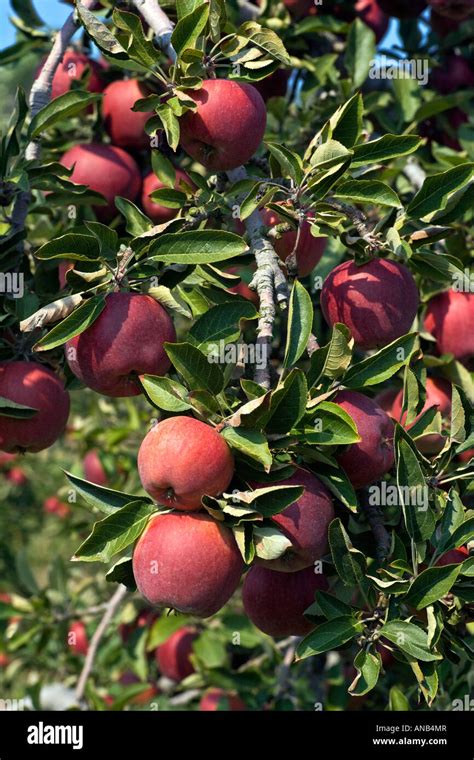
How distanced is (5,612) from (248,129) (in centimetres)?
185

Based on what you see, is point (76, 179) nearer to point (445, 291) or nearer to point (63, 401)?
point (63, 401)

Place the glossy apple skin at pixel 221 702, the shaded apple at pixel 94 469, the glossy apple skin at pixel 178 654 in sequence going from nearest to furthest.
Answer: the glossy apple skin at pixel 221 702, the glossy apple skin at pixel 178 654, the shaded apple at pixel 94 469

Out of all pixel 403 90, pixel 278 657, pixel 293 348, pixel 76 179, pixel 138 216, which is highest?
pixel 403 90

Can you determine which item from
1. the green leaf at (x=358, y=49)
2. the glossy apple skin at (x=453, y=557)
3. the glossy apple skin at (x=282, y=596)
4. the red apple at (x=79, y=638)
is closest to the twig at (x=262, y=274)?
the glossy apple skin at (x=282, y=596)

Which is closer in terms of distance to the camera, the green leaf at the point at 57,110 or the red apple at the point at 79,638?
the green leaf at the point at 57,110

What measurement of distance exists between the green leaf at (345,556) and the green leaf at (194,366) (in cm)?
27

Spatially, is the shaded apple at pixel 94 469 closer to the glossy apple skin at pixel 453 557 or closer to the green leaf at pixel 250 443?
the glossy apple skin at pixel 453 557

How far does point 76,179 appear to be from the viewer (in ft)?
6.77

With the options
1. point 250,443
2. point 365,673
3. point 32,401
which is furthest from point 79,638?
point 250,443

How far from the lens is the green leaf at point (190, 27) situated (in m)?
1.43

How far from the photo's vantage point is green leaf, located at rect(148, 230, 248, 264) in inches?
53.6

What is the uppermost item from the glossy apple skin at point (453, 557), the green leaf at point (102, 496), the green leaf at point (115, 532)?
the green leaf at point (102, 496)

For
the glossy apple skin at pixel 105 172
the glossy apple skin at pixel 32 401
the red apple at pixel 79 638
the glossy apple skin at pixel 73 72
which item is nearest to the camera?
the glossy apple skin at pixel 32 401
